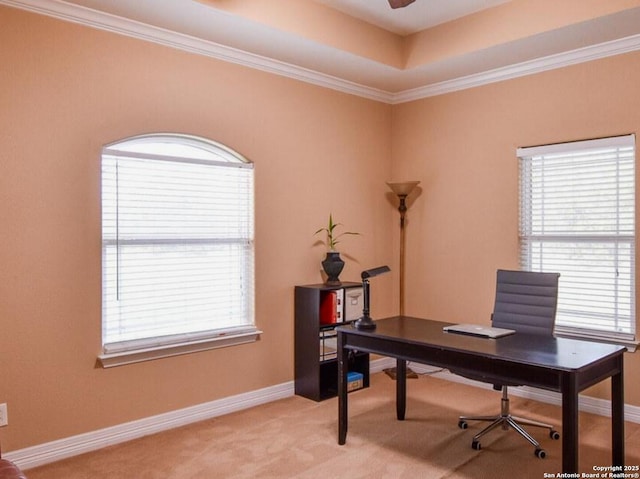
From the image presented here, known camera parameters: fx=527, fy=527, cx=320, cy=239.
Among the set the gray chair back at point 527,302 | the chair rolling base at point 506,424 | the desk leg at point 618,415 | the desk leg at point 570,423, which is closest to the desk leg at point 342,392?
the chair rolling base at point 506,424

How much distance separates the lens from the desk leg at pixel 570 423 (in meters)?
2.22

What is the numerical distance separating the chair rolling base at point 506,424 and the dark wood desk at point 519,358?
47cm

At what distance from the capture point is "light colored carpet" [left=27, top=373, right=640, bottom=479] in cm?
288

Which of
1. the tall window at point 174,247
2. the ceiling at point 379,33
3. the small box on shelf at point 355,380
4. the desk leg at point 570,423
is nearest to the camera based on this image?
the desk leg at point 570,423

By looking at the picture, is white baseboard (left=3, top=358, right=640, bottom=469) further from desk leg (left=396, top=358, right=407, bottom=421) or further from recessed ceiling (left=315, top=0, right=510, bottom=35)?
recessed ceiling (left=315, top=0, right=510, bottom=35)

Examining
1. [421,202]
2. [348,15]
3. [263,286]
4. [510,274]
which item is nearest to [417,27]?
[348,15]

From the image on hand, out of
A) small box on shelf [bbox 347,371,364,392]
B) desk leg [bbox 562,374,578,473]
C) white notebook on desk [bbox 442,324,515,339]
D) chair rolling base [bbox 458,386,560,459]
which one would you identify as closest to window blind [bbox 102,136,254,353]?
small box on shelf [bbox 347,371,364,392]

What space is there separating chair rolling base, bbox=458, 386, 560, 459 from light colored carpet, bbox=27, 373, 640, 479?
47 millimetres

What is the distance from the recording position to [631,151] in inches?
144

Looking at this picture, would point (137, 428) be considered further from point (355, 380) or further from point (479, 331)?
point (479, 331)

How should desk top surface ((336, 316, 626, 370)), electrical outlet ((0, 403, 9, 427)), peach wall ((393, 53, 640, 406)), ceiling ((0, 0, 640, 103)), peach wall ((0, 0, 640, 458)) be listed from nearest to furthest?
desk top surface ((336, 316, 626, 370)), electrical outlet ((0, 403, 9, 427)), peach wall ((0, 0, 640, 458)), ceiling ((0, 0, 640, 103)), peach wall ((393, 53, 640, 406))

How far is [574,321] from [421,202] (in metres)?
1.66

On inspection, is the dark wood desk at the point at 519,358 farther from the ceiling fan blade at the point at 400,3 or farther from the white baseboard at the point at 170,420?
the ceiling fan blade at the point at 400,3

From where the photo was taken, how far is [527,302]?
11.3ft
